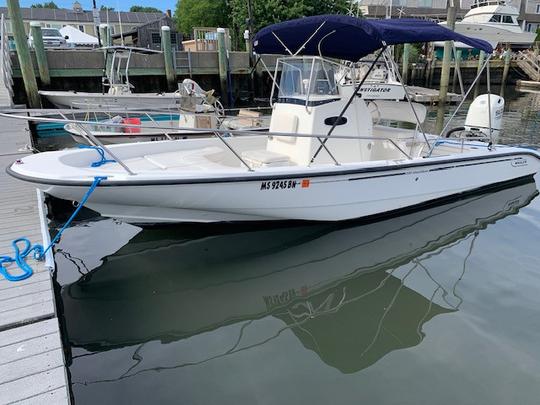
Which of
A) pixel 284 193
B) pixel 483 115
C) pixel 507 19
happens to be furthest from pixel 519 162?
pixel 507 19

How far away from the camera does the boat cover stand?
521cm

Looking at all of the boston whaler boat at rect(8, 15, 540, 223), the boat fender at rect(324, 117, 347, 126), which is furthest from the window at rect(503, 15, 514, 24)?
the boat fender at rect(324, 117, 347, 126)

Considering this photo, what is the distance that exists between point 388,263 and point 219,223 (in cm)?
231

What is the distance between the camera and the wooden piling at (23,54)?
1473 cm

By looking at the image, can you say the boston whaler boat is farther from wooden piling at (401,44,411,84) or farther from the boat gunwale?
wooden piling at (401,44,411,84)

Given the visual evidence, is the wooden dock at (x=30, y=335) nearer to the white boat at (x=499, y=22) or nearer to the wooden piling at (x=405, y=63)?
the wooden piling at (x=405, y=63)

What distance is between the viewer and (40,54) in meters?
16.1

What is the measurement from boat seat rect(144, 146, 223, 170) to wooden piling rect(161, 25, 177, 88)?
13731 mm

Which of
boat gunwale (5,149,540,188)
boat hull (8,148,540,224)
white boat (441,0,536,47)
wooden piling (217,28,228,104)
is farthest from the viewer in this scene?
white boat (441,0,536,47)

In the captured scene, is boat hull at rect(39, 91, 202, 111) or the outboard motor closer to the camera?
the outboard motor

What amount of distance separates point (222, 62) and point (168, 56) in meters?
2.70

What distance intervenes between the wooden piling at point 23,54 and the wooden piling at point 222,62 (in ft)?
26.4

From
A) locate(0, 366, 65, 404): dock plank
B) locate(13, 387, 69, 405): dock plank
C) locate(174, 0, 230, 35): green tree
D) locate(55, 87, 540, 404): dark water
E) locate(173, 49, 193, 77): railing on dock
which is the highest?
locate(174, 0, 230, 35): green tree

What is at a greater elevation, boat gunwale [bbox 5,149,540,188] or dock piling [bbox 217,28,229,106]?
dock piling [bbox 217,28,229,106]
